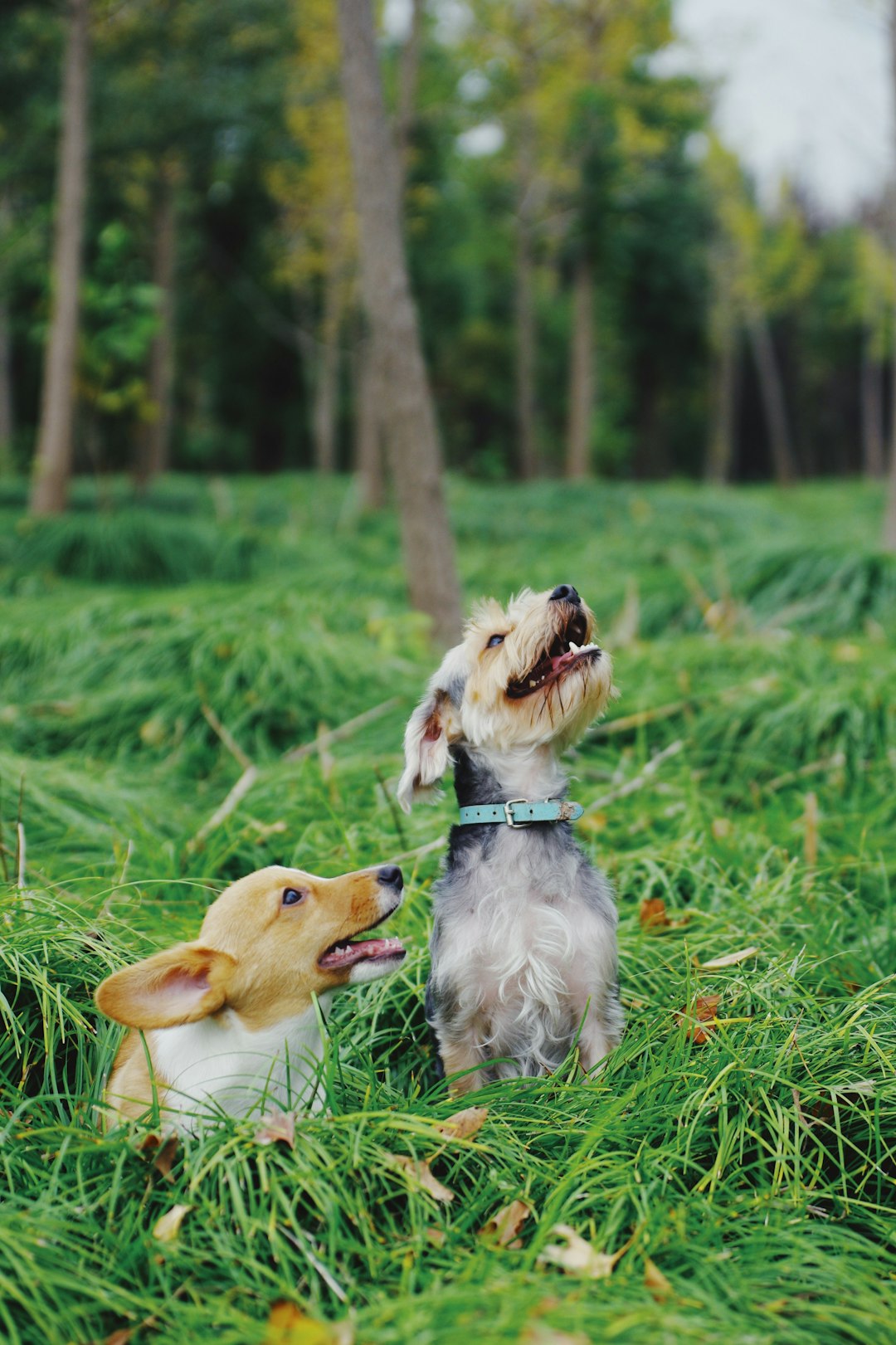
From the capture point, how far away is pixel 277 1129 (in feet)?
7.32

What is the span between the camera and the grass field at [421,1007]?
201 centimetres

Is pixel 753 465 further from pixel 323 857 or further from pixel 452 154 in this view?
pixel 323 857

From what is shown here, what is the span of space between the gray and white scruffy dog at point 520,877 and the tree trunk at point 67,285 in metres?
8.16

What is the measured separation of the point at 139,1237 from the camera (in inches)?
83.1

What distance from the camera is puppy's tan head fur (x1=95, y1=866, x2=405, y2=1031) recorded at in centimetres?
228

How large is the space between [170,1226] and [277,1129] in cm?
28

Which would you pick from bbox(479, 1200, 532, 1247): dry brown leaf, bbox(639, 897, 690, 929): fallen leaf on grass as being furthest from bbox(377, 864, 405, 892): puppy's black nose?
bbox(639, 897, 690, 929): fallen leaf on grass

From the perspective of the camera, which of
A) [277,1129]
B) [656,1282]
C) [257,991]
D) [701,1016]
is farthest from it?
[701,1016]

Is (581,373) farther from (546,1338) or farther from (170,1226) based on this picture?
(546,1338)

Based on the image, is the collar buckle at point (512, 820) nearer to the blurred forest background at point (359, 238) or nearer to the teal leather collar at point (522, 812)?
the teal leather collar at point (522, 812)

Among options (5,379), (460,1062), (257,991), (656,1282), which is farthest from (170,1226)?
(5,379)

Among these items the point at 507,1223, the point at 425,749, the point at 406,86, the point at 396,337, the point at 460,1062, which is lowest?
the point at 507,1223

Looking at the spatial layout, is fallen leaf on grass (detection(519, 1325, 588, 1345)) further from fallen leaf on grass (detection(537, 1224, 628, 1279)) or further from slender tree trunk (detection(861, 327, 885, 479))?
slender tree trunk (detection(861, 327, 885, 479))

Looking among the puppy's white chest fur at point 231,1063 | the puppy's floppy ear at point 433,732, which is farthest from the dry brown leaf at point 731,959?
the puppy's white chest fur at point 231,1063
